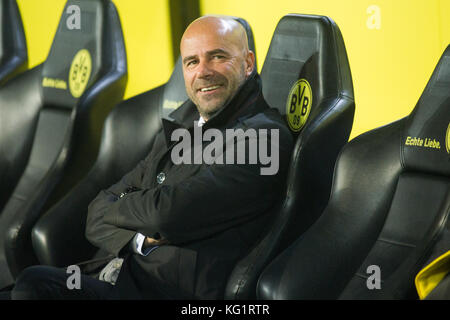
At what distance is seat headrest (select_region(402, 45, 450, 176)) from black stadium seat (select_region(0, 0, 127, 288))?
1314mm

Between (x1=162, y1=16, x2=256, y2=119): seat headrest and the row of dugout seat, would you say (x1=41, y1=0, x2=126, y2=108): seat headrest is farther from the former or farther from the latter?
(x1=162, y1=16, x2=256, y2=119): seat headrest

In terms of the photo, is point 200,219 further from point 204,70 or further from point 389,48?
point 389,48

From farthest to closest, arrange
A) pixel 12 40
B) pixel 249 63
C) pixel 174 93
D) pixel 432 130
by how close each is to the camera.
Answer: pixel 12 40 < pixel 174 93 < pixel 249 63 < pixel 432 130

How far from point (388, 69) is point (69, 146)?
1.17 meters

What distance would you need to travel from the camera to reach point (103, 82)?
9.50 ft

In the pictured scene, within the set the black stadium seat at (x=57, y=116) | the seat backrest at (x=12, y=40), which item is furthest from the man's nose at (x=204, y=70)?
the seat backrest at (x=12, y=40)

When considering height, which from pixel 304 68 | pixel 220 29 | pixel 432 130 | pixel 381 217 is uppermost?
pixel 220 29

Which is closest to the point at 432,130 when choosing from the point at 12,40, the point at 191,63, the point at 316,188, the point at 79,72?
the point at 316,188

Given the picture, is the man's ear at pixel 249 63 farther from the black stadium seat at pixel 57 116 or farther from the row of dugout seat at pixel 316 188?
the black stadium seat at pixel 57 116

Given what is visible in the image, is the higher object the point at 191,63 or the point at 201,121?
the point at 191,63

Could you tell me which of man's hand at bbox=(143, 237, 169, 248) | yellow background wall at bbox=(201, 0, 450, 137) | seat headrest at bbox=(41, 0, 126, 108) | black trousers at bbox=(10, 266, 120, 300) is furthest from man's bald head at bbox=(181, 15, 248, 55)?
seat headrest at bbox=(41, 0, 126, 108)

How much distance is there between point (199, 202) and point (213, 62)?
0.43 meters

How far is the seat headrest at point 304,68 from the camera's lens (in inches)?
82.4

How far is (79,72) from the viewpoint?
9.93 ft
